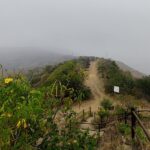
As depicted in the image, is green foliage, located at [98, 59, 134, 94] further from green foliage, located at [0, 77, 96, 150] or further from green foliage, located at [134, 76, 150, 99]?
green foliage, located at [0, 77, 96, 150]

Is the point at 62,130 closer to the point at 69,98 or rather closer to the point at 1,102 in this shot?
the point at 69,98

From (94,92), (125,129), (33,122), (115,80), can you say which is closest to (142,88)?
(115,80)

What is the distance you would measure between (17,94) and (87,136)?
1.43 m

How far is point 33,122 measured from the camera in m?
5.12

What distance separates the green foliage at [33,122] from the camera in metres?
4.40

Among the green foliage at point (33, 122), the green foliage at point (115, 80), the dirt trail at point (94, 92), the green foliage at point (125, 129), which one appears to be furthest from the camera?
the green foliage at point (115, 80)

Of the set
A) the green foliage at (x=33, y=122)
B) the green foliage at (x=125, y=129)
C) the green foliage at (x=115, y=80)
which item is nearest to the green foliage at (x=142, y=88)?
the green foliage at (x=115, y=80)

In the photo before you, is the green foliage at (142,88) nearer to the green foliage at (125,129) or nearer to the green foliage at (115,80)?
the green foliage at (115,80)

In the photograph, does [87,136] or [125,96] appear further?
[125,96]

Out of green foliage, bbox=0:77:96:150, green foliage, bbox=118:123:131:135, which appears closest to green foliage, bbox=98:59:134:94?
green foliage, bbox=118:123:131:135

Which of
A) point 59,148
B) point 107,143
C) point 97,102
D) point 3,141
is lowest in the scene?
point 97,102

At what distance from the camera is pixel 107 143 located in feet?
27.3

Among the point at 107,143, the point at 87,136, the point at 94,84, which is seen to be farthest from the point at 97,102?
the point at 87,136

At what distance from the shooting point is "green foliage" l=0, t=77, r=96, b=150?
4.40 m
